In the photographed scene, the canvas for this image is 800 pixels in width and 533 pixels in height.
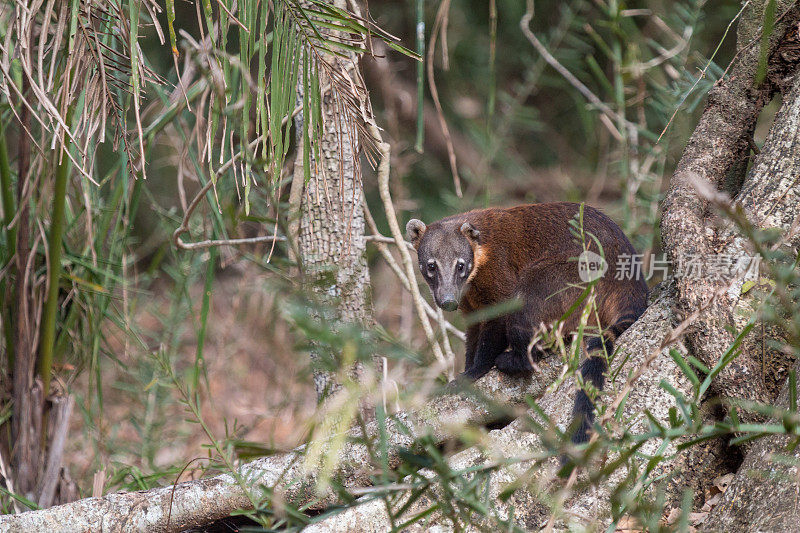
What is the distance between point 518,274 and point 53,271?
7.20ft

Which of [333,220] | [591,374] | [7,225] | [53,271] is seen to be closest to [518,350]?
[591,374]

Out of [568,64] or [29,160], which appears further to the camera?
[568,64]

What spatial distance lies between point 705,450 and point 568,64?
6.50 m

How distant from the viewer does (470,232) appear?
13.2ft

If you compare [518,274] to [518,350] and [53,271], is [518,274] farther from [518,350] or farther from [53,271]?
[53,271]

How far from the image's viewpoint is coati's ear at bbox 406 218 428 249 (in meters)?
4.28

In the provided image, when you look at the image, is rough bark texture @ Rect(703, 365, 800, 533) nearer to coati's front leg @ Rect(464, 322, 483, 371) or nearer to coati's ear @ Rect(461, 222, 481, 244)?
coati's front leg @ Rect(464, 322, 483, 371)

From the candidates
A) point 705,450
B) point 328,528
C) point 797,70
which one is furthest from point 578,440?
point 797,70

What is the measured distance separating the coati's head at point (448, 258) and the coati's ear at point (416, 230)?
101 millimetres

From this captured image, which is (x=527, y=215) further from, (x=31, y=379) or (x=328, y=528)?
(x=31, y=379)

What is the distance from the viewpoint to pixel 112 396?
689 cm

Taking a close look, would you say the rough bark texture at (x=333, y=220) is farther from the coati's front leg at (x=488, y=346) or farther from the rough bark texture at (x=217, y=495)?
the coati's front leg at (x=488, y=346)

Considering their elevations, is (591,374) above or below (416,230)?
below

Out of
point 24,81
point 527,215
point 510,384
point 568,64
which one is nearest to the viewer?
point 510,384
